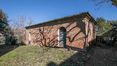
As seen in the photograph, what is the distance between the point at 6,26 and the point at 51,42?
1603cm

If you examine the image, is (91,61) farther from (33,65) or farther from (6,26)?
(6,26)

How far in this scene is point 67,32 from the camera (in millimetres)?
20391

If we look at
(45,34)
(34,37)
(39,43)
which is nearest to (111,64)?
Answer: (45,34)

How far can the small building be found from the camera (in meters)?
18.4

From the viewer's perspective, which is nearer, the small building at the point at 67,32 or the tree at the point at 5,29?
the small building at the point at 67,32

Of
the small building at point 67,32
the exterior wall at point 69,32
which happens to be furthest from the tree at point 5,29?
the exterior wall at point 69,32

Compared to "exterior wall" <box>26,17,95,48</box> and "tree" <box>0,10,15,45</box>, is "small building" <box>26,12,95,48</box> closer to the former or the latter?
"exterior wall" <box>26,17,95,48</box>

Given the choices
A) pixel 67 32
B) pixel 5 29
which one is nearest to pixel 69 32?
pixel 67 32

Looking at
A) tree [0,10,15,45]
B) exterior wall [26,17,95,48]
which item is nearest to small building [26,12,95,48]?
exterior wall [26,17,95,48]

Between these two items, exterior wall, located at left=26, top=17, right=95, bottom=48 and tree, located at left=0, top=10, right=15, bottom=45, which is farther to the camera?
tree, located at left=0, top=10, right=15, bottom=45

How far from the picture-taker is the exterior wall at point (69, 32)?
18.4m

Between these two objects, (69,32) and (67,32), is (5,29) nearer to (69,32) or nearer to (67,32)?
(67,32)

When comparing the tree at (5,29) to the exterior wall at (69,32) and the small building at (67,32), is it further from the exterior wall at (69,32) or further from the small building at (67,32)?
the exterior wall at (69,32)

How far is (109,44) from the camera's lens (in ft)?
78.5
